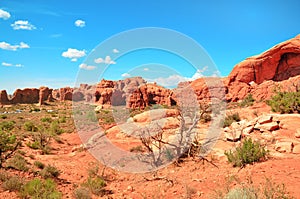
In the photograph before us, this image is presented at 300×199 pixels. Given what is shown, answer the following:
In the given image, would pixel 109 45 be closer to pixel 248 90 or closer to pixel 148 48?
pixel 148 48

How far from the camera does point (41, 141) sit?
1242 cm

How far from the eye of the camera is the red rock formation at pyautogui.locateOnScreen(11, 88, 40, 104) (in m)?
54.7

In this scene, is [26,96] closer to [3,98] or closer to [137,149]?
[3,98]

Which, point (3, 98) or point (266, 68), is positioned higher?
point (266, 68)

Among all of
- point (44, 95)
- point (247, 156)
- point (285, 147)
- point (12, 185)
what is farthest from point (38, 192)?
point (44, 95)

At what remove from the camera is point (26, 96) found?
5622 cm

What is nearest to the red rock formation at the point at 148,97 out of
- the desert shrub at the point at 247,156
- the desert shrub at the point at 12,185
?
the desert shrub at the point at 247,156

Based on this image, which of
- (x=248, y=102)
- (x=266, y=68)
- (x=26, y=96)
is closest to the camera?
(x=248, y=102)

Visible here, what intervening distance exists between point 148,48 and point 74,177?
18.6 feet

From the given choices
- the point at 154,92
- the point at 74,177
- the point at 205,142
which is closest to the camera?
the point at 74,177

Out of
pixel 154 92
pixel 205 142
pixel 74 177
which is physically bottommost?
pixel 74 177

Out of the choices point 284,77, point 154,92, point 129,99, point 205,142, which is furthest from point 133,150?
point 284,77

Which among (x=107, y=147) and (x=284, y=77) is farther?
(x=284, y=77)

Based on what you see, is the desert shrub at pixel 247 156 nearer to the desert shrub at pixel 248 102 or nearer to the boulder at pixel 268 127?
the boulder at pixel 268 127
